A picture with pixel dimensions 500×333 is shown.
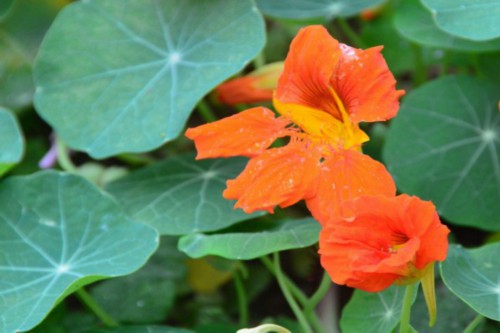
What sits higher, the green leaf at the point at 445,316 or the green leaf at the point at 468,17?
the green leaf at the point at 468,17

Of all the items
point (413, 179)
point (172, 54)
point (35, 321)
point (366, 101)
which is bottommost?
point (413, 179)

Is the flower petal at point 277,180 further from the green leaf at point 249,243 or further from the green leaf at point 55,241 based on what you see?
the green leaf at point 55,241

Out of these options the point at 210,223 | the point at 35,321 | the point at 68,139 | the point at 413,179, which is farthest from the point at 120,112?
the point at 413,179

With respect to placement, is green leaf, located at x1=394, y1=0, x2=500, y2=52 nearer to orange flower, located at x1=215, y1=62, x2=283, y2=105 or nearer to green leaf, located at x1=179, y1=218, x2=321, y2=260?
orange flower, located at x1=215, y1=62, x2=283, y2=105

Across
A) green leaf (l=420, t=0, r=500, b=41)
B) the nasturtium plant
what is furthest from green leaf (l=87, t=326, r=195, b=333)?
green leaf (l=420, t=0, r=500, b=41)

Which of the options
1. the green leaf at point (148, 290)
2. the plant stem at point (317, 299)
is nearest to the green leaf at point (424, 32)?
the plant stem at point (317, 299)

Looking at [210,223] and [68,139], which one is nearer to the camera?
[210,223]

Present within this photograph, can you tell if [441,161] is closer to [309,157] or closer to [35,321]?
[309,157]
